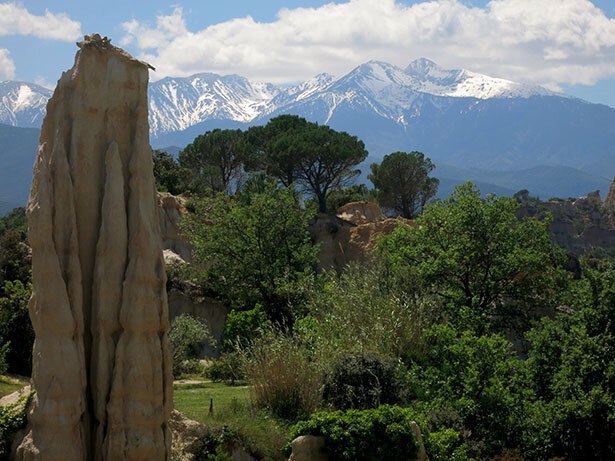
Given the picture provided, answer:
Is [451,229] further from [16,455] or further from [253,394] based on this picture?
[16,455]

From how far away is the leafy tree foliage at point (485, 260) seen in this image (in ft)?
82.2

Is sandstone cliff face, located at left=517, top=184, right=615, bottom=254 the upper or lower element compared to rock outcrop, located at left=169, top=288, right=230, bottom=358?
upper

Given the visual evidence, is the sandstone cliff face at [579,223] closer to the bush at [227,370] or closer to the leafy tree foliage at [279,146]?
the leafy tree foliage at [279,146]

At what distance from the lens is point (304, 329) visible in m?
20.4

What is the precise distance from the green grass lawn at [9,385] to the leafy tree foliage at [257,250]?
1308cm

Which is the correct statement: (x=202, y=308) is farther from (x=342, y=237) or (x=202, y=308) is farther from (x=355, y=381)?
(x=355, y=381)

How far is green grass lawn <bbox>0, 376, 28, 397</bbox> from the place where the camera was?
16559 millimetres

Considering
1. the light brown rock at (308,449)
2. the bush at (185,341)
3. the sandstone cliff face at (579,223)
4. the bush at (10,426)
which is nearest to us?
the bush at (10,426)

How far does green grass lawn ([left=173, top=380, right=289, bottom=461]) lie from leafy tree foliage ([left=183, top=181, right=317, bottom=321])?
1242 cm

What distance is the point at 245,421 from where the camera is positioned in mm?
15367

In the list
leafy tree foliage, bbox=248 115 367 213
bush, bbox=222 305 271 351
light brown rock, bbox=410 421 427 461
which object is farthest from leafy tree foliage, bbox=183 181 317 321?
leafy tree foliage, bbox=248 115 367 213

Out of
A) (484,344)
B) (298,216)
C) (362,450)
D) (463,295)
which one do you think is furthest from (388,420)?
(298,216)

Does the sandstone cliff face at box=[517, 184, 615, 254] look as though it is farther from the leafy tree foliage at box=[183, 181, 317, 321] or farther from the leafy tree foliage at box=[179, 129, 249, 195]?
the leafy tree foliage at box=[183, 181, 317, 321]

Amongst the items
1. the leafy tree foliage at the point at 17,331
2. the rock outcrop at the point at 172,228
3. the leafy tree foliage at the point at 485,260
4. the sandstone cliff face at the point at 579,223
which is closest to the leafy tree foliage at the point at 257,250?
the leafy tree foliage at the point at 485,260
